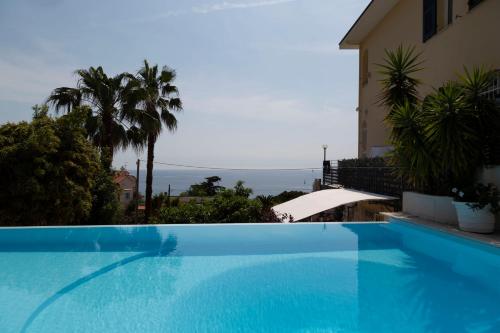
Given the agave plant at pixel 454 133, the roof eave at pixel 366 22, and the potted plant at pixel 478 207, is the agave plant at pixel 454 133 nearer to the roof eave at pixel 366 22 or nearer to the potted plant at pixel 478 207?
the potted plant at pixel 478 207

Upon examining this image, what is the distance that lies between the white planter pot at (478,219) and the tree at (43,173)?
1157 cm

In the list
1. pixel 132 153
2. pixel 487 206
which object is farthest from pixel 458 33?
pixel 132 153

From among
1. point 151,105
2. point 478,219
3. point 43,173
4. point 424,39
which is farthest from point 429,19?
point 43,173

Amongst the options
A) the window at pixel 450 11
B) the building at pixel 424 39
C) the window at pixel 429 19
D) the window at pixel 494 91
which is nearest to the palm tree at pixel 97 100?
the building at pixel 424 39

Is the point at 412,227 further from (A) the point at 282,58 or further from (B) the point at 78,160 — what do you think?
(A) the point at 282,58

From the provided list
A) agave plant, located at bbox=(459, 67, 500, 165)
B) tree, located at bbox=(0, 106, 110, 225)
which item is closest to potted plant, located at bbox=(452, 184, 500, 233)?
agave plant, located at bbox=(459, 67, 500, 165)

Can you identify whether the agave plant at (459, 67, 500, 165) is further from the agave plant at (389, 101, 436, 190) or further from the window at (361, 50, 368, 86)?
the window at (361, 50, 368, 86)

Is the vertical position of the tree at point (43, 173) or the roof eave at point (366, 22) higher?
the roof eave at point (366, 22)

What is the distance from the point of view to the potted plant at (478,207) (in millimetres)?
8258

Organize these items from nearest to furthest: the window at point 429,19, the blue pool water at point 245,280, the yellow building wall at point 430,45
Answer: the blue pool water at point 245,280
the yellow building wall at point 430,45
the window at point 429,19

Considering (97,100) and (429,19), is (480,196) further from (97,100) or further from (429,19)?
(97,100)

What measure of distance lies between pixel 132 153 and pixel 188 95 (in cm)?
512

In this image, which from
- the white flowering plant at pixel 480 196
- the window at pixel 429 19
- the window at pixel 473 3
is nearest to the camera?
the white flowering plant at pixel 480 196

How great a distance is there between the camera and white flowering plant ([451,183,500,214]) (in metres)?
8.23
